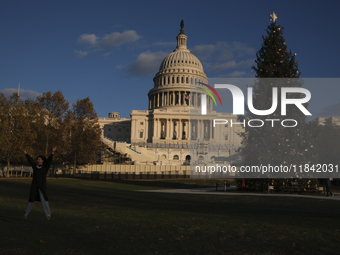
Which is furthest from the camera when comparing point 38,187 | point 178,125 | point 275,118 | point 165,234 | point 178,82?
point 178,82

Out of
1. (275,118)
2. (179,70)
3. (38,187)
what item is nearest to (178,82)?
(179,70)

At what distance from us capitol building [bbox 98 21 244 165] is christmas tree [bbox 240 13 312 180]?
50.2 m

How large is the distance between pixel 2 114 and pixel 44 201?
4800 cm

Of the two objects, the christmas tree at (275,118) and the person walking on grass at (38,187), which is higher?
the christmas tree at (275,118)

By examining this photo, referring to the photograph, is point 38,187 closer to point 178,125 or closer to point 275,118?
point 275,118

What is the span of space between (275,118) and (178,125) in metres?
98.4

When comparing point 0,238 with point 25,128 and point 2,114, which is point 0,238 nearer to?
point 25,128

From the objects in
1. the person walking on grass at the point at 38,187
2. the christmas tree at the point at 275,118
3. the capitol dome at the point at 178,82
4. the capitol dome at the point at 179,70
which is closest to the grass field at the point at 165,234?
the person walking on grass at the point at 38,187

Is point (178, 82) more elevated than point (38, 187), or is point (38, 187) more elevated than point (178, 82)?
point (178, 82)

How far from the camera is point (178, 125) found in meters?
126

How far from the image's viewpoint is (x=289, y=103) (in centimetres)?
2767

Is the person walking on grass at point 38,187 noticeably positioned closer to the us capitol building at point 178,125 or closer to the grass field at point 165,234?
the grass field at point 165,234

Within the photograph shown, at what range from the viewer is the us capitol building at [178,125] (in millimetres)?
99688

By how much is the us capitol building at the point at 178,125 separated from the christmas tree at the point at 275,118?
50.2 m
